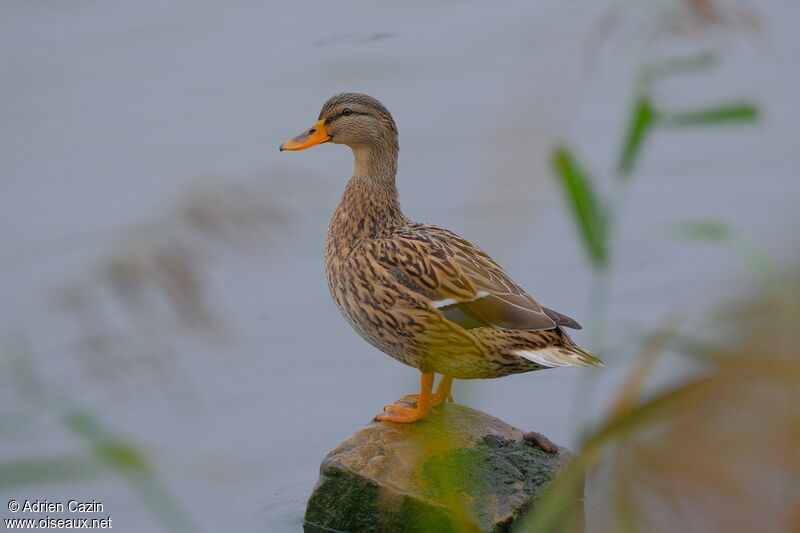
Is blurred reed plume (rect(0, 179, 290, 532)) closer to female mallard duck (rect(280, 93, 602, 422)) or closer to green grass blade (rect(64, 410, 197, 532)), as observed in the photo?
green grass blade (rect(64, 410, 197, 532))

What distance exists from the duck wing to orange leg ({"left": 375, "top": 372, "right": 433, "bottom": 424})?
30 centimetres

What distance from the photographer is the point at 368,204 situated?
18.6 ft

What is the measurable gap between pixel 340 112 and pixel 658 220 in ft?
7.56

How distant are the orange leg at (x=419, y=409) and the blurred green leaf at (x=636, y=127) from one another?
2.42 meters

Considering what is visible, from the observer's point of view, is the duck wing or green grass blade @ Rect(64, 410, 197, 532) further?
the duck wing

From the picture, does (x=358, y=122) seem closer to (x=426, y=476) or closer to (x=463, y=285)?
(x=463, y=285)

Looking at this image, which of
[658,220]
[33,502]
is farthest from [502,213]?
[658,220]

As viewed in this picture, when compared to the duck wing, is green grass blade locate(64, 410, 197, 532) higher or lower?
higher

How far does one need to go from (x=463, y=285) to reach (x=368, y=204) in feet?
2.17

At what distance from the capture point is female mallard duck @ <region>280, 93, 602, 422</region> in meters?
5.06

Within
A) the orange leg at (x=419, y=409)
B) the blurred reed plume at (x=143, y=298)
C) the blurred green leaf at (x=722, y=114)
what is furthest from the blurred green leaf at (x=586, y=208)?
A: the orange leg at (x=419, y=409)

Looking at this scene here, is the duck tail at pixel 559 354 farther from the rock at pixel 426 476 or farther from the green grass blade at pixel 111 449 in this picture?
the green grass blade at pixel 111 449
